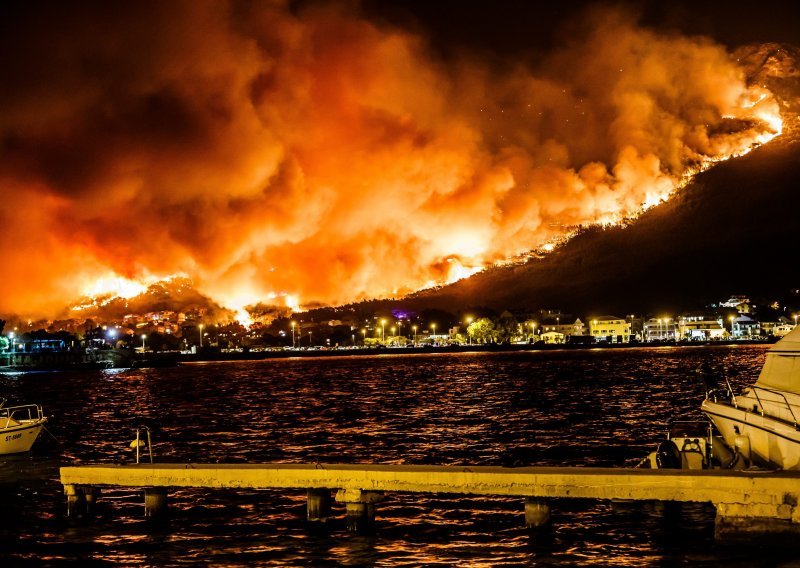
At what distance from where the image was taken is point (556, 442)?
4516cm

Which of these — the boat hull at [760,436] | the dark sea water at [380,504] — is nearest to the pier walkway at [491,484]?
the dark sea water at [380,504]

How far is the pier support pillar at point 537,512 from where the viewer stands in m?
24.3

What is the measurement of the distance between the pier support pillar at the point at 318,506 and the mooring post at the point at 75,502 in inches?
306

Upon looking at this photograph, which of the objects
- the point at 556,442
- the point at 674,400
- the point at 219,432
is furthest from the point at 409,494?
the point at 674,400

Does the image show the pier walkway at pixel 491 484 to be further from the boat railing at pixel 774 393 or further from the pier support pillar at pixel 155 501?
the boat railing at pixel 774 393

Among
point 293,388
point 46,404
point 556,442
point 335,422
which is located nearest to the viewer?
point 556,442

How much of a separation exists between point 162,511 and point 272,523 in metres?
3.67

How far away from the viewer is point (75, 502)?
1104 inches

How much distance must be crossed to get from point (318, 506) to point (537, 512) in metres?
6.64

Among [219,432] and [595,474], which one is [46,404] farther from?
[595,474]

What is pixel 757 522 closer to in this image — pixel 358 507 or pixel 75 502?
pixel 358 507

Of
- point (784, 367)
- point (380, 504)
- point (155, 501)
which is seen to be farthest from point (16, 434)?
point (784, 367)

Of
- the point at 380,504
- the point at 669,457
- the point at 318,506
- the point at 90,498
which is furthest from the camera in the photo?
the point at 380,504

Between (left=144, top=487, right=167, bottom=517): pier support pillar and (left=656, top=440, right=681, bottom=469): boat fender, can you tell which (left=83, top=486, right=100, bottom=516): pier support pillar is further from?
(left=656, top=440, right=681, bottom=469): boat fender
